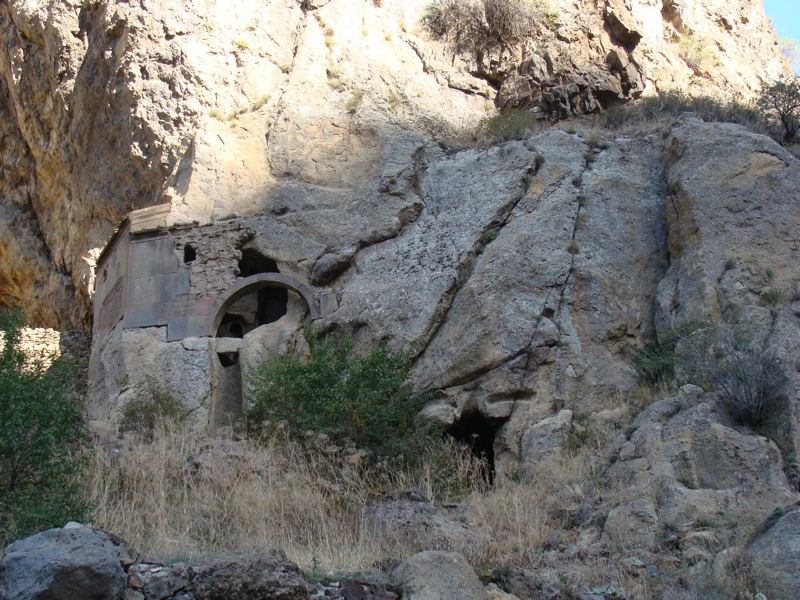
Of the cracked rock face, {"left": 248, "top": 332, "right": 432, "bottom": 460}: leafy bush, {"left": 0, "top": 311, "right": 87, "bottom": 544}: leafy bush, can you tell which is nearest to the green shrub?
the cracked rock face

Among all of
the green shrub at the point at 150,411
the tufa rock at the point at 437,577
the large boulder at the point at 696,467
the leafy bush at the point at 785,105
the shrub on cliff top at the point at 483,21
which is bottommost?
the tufa rock at the point at 437,577

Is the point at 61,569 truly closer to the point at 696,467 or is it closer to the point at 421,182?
the point at 696,467

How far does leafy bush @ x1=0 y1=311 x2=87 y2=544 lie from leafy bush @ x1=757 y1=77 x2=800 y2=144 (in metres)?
12.3

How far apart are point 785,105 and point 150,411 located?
11.5 m

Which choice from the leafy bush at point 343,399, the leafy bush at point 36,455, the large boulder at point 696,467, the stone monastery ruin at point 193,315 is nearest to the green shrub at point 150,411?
the stone monastery ruin at point 193,315

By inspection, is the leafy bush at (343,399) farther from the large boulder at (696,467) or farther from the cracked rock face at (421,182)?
the large boulder at (696,467)

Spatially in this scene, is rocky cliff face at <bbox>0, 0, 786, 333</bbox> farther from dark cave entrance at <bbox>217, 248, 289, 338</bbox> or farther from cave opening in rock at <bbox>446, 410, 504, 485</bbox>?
cave opening in rock at <bbox>446, 410, 504, 485</bbox>

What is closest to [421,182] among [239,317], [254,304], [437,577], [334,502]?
[254,304]

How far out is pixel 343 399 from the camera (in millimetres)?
11484

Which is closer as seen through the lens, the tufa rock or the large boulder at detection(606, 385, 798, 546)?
the tufa rock

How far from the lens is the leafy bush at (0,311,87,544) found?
7828 millimetres

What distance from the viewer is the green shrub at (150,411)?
41.9ft

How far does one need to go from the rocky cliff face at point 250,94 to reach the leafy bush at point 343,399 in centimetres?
317

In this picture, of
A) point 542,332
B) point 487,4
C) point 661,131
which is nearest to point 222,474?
point 542,332
